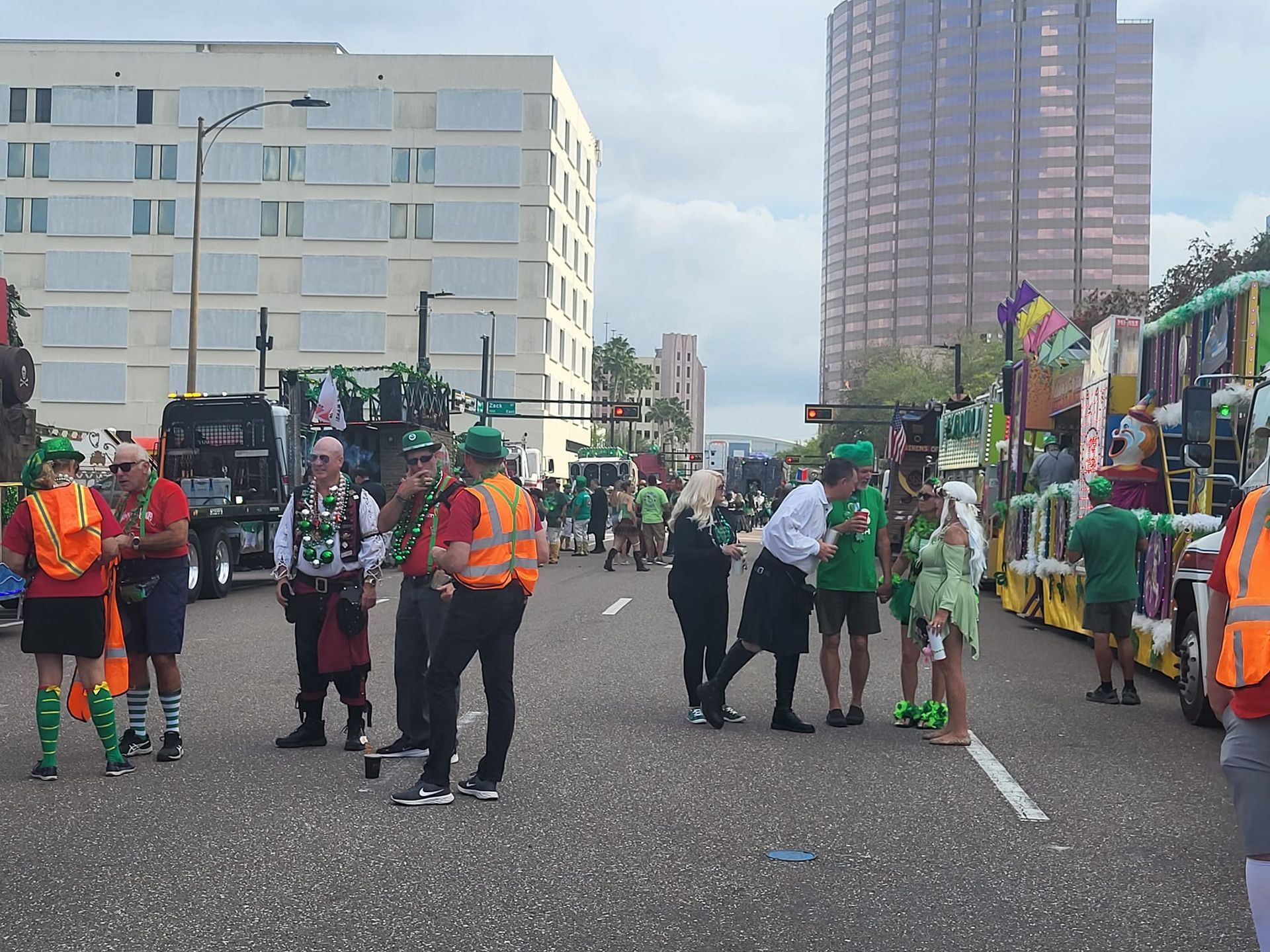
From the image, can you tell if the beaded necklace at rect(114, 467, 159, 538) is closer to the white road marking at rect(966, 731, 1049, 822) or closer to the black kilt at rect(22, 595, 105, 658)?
the black kilt at rect(22, 595, 105, 658)

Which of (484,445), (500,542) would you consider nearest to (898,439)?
(484,445)

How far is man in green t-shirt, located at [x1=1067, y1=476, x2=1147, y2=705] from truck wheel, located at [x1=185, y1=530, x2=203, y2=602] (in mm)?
11937

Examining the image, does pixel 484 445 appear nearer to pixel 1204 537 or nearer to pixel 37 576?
pixel 37 576

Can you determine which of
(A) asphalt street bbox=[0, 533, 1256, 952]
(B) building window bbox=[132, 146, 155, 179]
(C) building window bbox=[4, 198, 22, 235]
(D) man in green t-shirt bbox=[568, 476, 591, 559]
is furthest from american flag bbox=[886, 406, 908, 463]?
(C) building window bbox=[4, 198, 22, 235]

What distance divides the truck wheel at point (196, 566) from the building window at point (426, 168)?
60.8 m

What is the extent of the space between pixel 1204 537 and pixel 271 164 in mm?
74039

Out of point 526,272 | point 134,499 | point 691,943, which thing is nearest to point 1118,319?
point 134,499

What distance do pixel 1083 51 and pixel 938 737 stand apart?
181 m

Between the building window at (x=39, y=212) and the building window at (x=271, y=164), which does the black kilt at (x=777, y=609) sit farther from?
the building window at (x=39, y=212)

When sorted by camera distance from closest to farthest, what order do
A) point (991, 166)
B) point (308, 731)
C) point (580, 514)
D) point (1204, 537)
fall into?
1. point (308, 731)
2. point (1204, 537)
3. point (580, 514)
4. point (991, 166)

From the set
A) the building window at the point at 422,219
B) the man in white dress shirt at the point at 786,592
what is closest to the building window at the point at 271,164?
the building window at the point at 422,219

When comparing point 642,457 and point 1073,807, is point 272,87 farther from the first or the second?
point 1073,807

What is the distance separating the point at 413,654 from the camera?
8133 millimetres

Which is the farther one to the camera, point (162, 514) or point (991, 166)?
point (991, 166)
